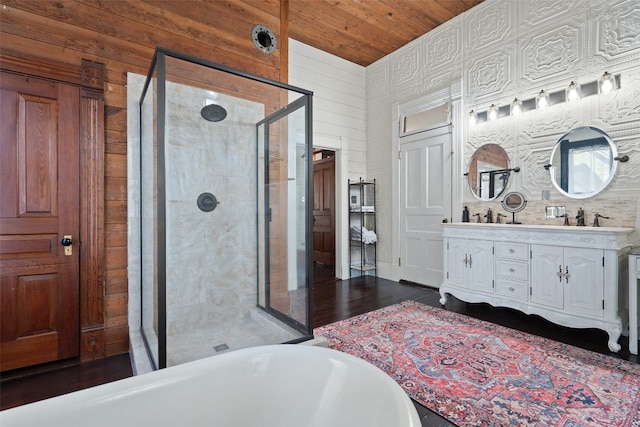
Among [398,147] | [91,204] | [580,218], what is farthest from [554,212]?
[91,204]

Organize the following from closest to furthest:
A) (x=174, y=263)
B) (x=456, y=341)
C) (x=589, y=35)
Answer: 1. (x=174, y=263)
2. (x=456, y=341)
3. (x=589, y=35)

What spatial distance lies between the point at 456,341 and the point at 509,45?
3.23 meters

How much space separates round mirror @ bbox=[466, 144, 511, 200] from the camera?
11.3 feet

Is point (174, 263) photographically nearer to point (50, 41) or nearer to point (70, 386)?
point (70, 386)

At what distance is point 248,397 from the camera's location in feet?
3.89

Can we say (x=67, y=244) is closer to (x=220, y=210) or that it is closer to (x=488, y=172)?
(x=220, y=210)

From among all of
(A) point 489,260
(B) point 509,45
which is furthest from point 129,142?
(B) point 509,45

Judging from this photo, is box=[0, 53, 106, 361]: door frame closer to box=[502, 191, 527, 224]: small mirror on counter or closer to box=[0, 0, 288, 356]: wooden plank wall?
box=[0, 0, 288, 356]: wooden plank wall

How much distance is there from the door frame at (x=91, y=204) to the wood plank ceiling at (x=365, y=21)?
243cm

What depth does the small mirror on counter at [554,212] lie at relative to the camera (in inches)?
116

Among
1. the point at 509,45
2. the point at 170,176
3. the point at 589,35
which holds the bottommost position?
the point at 170,176

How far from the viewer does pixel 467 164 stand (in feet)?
12.3

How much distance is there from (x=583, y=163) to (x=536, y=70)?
1.10 meters

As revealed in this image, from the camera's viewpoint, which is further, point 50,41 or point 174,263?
point 50,41
